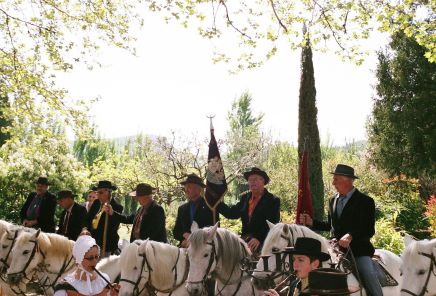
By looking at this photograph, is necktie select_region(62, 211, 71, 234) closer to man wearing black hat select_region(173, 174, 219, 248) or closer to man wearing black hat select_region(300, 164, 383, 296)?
man wearing black hat select_region(173, 174, 219, 248)

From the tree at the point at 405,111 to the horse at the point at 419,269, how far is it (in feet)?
76.2

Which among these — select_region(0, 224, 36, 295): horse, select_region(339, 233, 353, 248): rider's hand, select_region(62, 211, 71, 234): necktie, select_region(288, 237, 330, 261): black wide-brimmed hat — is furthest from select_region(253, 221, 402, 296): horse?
select_region(62, 211, 71, 234): necktie

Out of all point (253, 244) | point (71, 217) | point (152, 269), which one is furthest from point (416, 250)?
point (71, 217)

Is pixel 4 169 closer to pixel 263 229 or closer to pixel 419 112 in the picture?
pixel 263 229

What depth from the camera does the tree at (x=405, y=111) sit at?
30.5 m

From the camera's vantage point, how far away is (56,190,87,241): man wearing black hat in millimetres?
11188

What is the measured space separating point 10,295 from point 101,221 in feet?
8.13

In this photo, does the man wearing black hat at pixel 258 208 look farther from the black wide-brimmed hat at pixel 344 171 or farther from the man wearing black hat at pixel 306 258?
the man wearing black hat at pixel 306 258

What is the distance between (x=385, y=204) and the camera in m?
22.8

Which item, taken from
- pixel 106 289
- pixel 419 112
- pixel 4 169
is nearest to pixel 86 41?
pixel 4 169

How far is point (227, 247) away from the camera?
6.91 meters

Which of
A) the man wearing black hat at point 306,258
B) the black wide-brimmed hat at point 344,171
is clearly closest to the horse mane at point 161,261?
the black wide-brimmed hat at point 344,171

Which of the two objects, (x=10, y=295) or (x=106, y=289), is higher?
(x=106, y=289)

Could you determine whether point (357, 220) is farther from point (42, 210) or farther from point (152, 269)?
point (42, 210)
